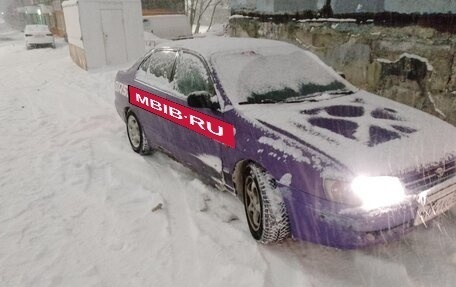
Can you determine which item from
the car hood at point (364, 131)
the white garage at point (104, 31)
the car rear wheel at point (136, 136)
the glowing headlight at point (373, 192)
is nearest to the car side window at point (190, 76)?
the car hood at point (364, 131)

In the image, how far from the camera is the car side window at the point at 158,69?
4387 millimetres

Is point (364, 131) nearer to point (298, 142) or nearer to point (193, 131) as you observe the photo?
point (298, 142)

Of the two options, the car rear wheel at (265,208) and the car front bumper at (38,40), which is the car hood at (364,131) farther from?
the car front bumper at (38,40)

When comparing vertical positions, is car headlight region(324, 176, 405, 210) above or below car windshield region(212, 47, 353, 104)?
below

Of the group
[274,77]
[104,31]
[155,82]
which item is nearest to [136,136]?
[155,82]

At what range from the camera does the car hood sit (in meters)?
2.64

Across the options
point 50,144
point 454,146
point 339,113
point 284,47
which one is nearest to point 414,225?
point 454,146

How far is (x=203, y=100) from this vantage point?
346 cm

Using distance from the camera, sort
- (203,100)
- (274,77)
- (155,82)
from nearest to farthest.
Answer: (203,100), (274,77), (155,82)

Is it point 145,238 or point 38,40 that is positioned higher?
point 38,40

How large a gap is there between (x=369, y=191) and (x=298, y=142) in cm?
59

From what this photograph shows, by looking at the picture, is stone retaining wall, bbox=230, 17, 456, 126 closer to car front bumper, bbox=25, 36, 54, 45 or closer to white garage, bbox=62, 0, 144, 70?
white garage, bbox=62, 0, 144, 70

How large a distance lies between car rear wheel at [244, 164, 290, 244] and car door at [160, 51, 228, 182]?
46 cm

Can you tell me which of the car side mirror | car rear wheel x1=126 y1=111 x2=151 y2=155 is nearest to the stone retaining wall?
the car side mirror
